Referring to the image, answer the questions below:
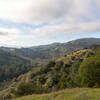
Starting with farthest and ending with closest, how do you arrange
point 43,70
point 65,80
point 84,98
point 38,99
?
point 43,70
point 65,80
point 38,99
point 84,98

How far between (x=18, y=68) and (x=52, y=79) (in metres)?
114

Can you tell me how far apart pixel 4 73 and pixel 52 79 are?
115956 millimetres

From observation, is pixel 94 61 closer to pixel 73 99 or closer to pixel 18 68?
pixel 73 99

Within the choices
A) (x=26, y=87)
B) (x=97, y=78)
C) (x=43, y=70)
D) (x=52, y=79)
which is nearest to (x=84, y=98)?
(x=97, y=78)

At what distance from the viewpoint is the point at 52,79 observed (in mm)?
82812

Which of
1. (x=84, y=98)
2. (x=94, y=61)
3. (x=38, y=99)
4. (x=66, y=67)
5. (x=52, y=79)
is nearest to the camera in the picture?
(x=84, y=98)

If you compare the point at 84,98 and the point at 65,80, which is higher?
the point at 84,98

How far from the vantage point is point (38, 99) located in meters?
17.9

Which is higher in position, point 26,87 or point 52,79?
point 26,87

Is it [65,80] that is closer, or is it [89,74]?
[89,74]

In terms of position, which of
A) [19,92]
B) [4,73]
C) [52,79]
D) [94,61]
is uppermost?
[94,61]

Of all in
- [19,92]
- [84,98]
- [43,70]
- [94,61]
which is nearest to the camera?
[84,98]

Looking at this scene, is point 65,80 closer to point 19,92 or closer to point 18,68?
point 19,92

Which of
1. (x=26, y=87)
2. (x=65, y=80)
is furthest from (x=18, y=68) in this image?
(x=26, y=87)
